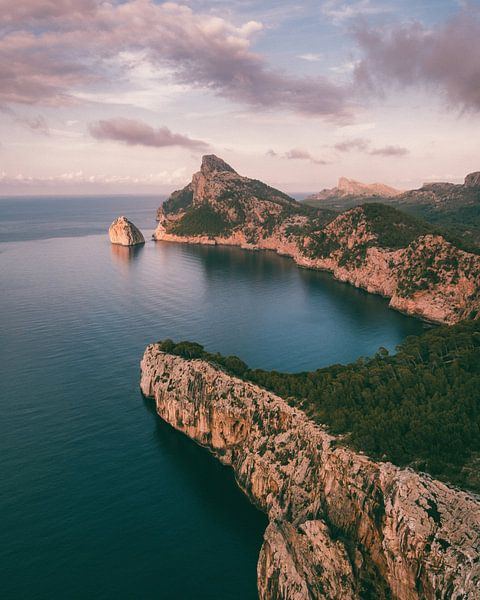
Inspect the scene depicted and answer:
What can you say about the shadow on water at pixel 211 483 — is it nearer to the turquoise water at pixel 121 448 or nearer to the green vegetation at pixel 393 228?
the turquoise water at pixel 121 448

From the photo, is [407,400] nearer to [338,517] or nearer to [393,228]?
[338,517]

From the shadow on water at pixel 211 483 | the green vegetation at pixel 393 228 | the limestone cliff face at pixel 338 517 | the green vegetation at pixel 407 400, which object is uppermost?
the green vegetation at pixel 393 228

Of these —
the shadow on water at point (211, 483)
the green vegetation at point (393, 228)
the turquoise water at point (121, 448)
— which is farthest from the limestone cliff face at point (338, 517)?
the green vegetation at point (393, 228)

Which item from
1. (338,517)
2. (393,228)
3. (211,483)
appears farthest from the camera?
(393,228)

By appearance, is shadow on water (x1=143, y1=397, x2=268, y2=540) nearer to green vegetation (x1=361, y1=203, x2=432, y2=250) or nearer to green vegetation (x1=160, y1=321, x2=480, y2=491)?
green vegetation (x1=160, y1=321, x2=480, y2=491)

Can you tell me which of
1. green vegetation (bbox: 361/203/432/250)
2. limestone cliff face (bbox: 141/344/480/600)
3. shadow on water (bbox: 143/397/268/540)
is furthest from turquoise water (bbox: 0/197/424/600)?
green vegetation (bbox: 361/203/432/250)

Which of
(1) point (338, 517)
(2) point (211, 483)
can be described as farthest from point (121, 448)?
(1) point (338, 517)

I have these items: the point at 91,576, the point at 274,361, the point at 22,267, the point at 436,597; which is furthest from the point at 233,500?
the point at 22,267
